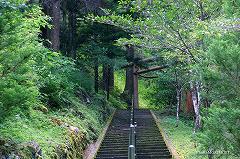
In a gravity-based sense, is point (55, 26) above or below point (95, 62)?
above

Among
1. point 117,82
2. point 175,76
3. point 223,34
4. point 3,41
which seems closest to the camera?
point 3,41

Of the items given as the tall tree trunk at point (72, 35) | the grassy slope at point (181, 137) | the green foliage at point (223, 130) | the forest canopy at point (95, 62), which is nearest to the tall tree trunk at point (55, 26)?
the forest canopy at point (95, 62)

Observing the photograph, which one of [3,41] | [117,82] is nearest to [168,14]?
[3,41]

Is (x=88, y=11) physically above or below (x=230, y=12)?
above

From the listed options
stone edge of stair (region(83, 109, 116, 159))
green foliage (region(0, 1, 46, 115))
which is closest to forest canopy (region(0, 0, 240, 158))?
green foliage (region(0, 1, 46, 115))

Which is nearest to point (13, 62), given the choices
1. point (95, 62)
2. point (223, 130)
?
point (223, 130)

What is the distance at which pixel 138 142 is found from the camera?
12.9 metres

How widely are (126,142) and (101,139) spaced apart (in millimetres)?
899

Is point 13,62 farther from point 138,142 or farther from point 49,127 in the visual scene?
point 138,142

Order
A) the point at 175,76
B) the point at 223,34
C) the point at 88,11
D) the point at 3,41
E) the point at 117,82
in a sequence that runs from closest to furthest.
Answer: the point at 3,41, the point at 223,34, the point at 175,76, the point at 88,11, the point at 117,82

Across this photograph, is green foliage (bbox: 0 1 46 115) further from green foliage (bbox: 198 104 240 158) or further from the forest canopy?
green foliage (bbox: 198 104 240 158)

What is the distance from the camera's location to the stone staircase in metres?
11.1

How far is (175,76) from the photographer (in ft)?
58.0

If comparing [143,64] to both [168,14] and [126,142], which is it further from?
[168,14]
